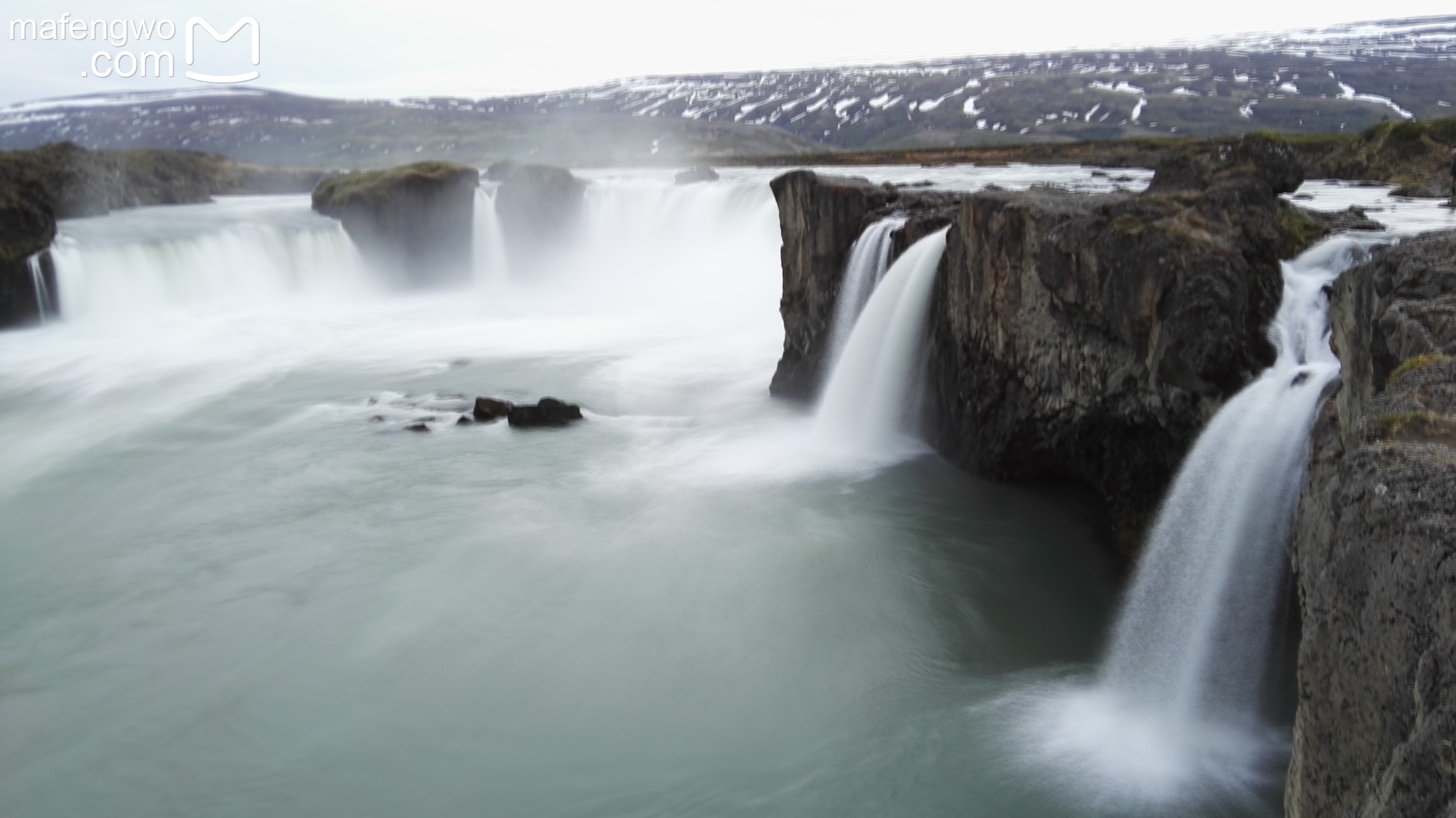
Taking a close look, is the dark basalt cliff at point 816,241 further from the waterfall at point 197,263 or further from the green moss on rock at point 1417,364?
the waterfall at point 197,263

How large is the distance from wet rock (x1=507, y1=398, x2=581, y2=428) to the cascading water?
417 inches

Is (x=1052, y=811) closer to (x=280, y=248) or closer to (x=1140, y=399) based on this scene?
(x=1140, y=399)

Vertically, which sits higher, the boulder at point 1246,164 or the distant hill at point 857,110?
the distant hill at point 857,110

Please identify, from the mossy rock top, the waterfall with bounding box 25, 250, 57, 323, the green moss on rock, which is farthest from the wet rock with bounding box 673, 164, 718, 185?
the green moss on rock

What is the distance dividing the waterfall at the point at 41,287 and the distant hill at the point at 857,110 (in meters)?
56.9

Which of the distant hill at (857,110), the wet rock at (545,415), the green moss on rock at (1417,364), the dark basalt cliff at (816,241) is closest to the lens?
the green moss on rock at (1417,364)

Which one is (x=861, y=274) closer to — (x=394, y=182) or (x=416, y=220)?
(x=416, y=220)

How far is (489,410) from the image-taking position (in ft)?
55.9

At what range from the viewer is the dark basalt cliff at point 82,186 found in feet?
87.4

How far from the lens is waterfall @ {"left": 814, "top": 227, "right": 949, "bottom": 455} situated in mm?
13977

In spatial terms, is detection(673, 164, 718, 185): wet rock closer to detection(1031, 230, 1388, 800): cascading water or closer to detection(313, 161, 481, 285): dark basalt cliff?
detection(313, 161, 481, 285): dark basalt cliff

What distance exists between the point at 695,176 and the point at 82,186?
25.2m

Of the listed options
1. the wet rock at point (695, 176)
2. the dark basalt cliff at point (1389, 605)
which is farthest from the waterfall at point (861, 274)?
the wet rock at point (695, 176)

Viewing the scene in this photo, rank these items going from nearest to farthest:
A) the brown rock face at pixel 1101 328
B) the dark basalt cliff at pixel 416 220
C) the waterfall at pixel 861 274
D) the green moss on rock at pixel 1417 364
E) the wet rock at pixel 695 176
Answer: the green moss on rock at pixel 1417 364
the brown rock face at pixel 1101 328
the waterfall at pixel 861 274
the dark basalt cliff at pixel 416 220
the wet rock at pixel 695 176
